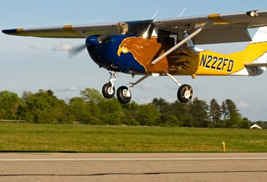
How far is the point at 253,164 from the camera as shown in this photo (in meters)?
15.2

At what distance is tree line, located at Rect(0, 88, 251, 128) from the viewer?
114 m

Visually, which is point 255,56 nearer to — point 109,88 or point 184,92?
point 184,92

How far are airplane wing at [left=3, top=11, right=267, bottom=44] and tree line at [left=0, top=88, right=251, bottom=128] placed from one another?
87201 mm

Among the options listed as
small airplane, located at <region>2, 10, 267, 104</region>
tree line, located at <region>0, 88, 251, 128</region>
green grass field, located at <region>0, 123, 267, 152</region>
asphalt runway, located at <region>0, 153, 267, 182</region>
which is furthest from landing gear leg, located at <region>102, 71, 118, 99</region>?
tree line, located at <region>0, 88, 251, 128</region>

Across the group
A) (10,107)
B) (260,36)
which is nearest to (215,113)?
(10,107)

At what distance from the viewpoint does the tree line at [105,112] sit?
114 m

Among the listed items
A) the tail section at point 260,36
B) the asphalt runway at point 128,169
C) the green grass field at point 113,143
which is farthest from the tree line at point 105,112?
the asphalt runway at point 128,169

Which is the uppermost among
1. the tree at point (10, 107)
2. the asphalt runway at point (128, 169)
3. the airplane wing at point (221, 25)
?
the tree at point (10, 107)

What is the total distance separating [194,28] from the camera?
2231 centimetres

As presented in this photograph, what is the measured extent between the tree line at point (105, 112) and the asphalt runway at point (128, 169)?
317 feet

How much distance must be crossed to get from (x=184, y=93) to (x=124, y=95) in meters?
2.40

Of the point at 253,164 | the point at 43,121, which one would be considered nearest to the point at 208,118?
the point at 43,121

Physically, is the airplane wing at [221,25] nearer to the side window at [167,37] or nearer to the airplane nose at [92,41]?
the side window at [167,37]

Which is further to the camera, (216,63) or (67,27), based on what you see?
(67,27)
